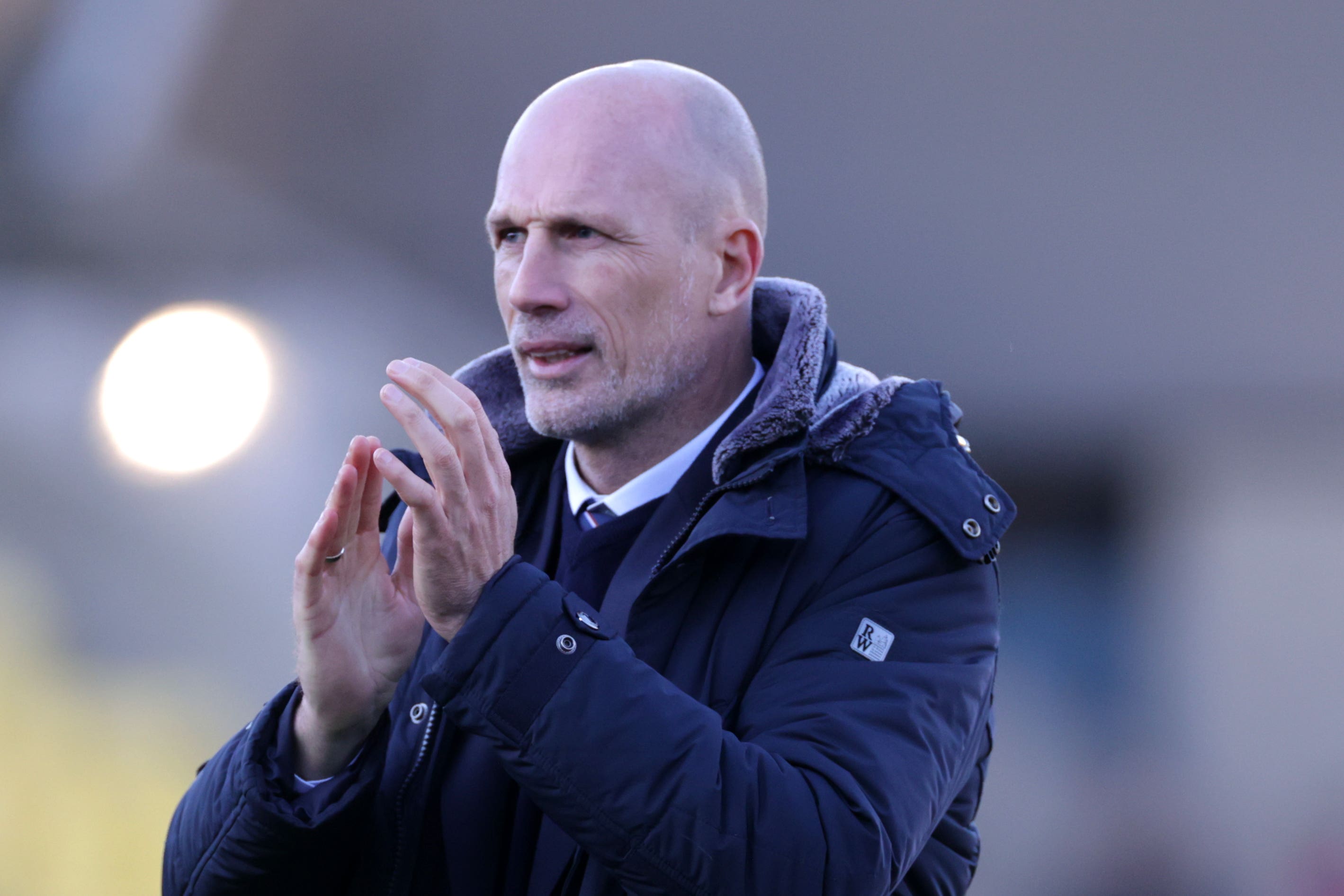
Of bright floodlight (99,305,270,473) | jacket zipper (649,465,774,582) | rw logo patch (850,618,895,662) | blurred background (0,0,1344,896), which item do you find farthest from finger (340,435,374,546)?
bright floodlight (99,305,270,473)

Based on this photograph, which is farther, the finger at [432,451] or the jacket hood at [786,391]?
the jacket hood at [786,391]

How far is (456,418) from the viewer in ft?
3.76

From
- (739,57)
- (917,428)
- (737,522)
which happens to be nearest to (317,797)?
(737,522)

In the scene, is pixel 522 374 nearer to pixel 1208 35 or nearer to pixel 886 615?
pixel 886 615

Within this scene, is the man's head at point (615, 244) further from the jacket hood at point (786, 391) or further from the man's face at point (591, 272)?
the jacket hood at point (786, 391)

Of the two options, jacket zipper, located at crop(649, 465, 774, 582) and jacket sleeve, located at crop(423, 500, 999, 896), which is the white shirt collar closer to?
jacket zipper, located at crop(649, 465, 774, 582)

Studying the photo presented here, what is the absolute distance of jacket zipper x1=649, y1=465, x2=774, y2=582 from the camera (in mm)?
1333

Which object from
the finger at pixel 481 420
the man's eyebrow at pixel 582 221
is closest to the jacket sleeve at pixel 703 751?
the finger at pixel 481 420

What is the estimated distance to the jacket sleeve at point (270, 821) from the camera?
4.18ft

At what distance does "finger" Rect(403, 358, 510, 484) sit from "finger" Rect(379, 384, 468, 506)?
0.04 meters

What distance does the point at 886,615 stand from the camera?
127 cm

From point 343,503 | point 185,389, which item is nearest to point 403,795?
point 343,503

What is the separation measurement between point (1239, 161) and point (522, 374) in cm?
330

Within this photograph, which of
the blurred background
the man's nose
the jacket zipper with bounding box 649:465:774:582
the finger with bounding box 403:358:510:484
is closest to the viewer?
the finger with bounding box 403:358:510:484
